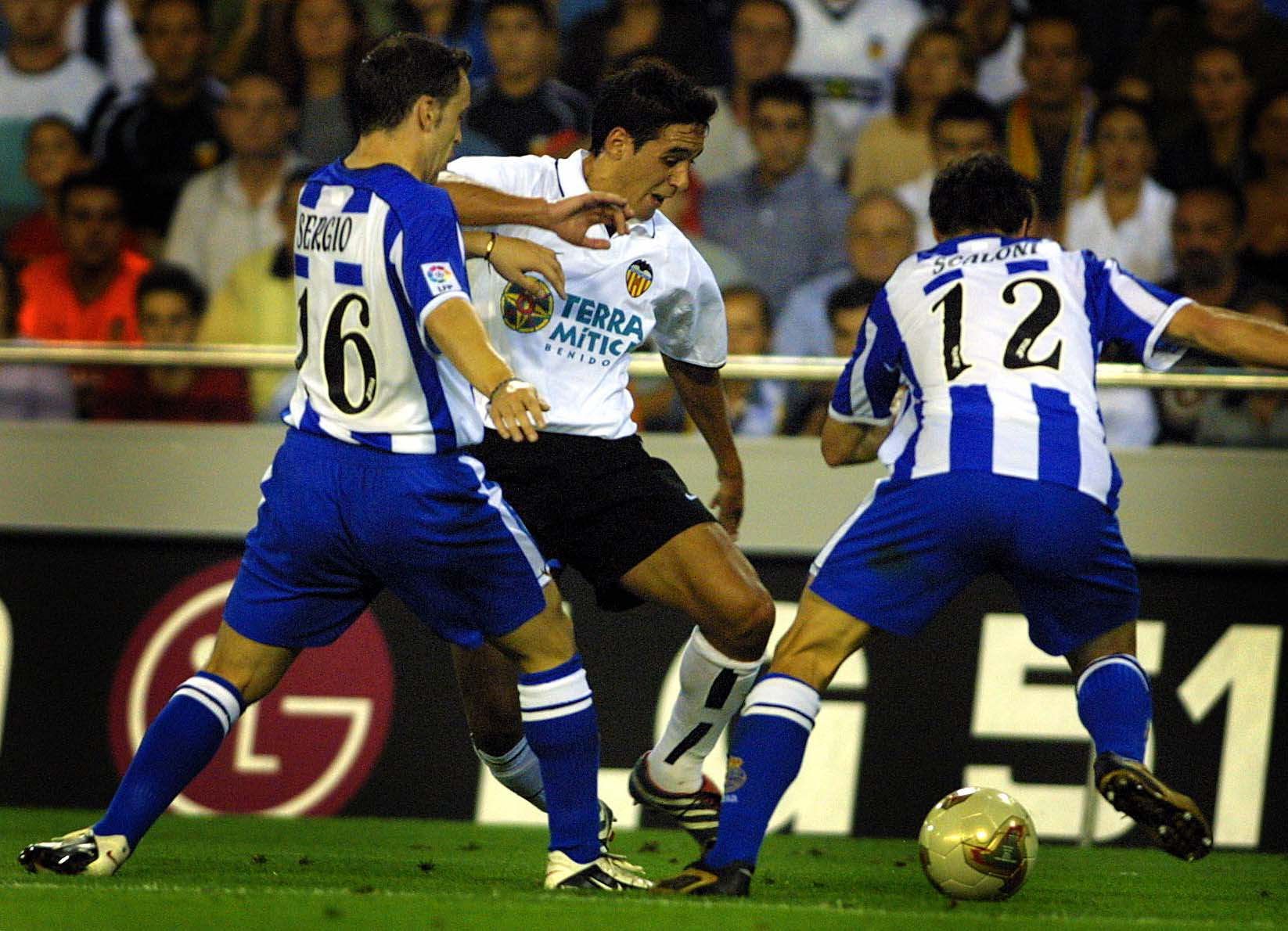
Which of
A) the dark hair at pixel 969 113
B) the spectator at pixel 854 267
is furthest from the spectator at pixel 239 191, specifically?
the dark hair at pixel 969 113

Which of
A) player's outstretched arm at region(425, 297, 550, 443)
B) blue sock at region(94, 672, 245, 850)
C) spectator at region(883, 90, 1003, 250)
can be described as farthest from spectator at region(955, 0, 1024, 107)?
blue sock at region(94, 672, 245, 850)

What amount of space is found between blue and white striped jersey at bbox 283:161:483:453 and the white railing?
2620 millimetres

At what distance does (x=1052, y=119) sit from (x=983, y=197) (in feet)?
10.9

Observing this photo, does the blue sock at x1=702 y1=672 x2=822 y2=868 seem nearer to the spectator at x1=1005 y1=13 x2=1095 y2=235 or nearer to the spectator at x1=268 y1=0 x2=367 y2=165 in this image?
the spectator at x1=1005 y1=13 x2=1095 y2=235

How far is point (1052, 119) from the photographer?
23.5 feet

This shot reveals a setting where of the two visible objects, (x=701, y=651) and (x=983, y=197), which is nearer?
(x=983, y=197)

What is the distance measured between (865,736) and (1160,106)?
3.02 m

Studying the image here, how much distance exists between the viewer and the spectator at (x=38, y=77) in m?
7.32

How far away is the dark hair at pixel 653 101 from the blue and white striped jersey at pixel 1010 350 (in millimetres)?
710

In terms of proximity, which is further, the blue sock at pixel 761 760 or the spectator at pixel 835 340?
the spectator at pixel 835 340

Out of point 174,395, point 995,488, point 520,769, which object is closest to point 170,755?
point 520,769

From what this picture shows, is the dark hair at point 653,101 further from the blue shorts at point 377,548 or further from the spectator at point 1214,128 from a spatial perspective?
the spectator at point 1214,128

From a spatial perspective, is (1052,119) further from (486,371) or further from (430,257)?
(486,371)

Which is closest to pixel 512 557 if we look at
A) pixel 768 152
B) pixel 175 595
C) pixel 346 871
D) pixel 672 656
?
pixel 346 871
